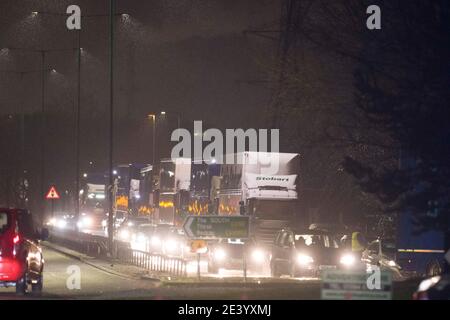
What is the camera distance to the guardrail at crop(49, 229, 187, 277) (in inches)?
1287

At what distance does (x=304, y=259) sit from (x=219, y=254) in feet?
12.2

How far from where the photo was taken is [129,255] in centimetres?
3925

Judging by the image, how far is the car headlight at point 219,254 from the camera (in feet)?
117

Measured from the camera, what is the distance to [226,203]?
4419 cm

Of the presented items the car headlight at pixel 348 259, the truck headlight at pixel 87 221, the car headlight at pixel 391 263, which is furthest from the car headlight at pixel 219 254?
the truck headlight at pixel 87 221

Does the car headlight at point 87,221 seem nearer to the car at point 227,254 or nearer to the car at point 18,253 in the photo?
the car at point 227,254

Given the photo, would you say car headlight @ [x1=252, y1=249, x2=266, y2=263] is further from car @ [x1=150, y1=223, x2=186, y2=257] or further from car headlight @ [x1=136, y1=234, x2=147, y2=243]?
car headlight @ [x1=136, y1=234, x2=147, y2=243]

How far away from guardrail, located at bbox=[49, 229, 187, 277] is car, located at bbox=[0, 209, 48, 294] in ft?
22.4

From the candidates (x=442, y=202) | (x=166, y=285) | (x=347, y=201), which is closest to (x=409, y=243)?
(x=166, y=285)

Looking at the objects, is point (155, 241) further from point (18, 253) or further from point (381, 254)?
point (18, 253)

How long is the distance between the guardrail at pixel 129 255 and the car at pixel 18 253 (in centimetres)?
682

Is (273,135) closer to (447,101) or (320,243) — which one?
(320,243)

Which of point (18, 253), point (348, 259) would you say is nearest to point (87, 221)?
point (348, 259)

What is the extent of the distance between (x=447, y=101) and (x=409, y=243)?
1335cm
